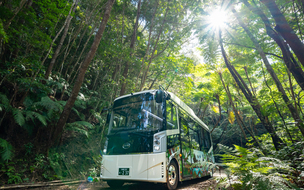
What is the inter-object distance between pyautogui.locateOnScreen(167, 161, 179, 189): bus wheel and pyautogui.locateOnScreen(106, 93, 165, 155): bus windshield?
90cm

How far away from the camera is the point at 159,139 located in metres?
4.91

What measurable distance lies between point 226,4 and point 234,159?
565 cm

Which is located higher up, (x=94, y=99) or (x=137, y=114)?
(x=94, y=99)

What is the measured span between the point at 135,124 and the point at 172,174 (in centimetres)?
187

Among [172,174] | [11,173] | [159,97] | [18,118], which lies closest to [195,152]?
[172,174]

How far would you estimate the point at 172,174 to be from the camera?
5207 millimetres

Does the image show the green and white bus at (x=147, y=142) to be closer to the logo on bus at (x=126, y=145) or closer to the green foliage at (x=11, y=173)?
the logo on bus at (x=126, y=145)

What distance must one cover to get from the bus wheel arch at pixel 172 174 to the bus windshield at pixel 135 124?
876 millimetres

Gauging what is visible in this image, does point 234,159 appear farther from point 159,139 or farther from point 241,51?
point 241,51

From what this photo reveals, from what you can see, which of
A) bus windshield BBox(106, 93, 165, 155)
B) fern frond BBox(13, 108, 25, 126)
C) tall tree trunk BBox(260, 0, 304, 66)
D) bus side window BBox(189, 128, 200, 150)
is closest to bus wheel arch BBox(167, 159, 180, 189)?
bus windshield BBox(106, 93, 165, 155)

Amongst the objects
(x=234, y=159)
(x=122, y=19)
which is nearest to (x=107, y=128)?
(x=234, y=159)

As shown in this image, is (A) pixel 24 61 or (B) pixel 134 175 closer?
(B) pixel 134 175

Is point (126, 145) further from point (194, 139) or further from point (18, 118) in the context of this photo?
point (18, 118)

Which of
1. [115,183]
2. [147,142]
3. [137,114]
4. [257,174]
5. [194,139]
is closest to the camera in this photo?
[257,174]
